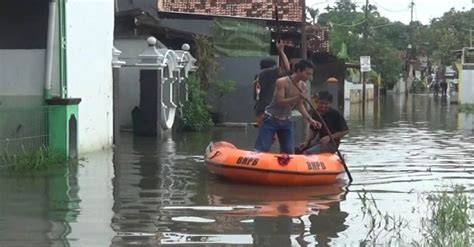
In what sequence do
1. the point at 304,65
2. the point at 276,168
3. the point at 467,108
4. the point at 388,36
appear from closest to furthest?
1. the point at 276,168
2. the point at 304,65
3. the point at 467,108
4. the point at 388,36

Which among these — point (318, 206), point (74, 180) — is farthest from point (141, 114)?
point (318, 206)

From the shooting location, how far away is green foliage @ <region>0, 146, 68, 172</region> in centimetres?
1311

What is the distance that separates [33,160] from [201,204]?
12.5 feet

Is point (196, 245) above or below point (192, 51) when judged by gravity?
below

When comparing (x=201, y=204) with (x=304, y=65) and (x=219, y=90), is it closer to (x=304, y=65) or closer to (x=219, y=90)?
(x=304, y=65)

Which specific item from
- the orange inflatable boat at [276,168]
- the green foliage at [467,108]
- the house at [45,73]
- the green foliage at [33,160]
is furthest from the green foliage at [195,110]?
the green foliage at [467,108]

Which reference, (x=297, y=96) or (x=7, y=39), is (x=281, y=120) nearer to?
(x=297, y=96)

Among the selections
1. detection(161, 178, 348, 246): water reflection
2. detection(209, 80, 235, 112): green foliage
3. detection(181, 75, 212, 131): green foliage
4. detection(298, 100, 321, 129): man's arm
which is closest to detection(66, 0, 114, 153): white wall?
detection(161, 178, 348, 246): water reflection

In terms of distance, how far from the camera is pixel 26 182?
39.5ft

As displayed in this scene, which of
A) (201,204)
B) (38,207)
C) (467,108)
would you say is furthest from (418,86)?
(38,207)

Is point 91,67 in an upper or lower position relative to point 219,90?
upper

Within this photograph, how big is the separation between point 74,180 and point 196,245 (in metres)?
4.72

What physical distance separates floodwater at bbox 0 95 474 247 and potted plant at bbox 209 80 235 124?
8.10 meters

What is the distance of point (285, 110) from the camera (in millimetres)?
12750
